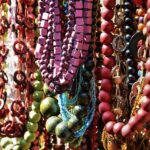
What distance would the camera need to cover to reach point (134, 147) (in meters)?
1.08

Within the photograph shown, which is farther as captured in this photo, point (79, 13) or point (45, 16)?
point (45, 16)

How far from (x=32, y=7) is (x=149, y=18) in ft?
1.65

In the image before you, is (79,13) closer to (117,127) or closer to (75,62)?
(75,62)

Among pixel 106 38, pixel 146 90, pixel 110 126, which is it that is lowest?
pixel 110 126

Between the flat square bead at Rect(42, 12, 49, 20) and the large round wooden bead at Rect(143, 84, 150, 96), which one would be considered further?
the flat square bead at Rect(42, 12, 49, 20)

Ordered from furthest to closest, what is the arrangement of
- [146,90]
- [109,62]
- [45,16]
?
[45,16]
[109,62]
[146,90]

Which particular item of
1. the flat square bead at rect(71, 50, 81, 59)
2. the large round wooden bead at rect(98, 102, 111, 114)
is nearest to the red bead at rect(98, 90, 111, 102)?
the large round wooden bead at rect(98, 102, 111, 114)

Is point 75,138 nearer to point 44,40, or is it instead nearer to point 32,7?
point 44,40

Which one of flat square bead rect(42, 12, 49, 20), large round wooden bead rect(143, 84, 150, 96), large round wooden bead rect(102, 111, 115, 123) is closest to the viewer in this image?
large round wooden bead rect(143, 84, 150, 96)

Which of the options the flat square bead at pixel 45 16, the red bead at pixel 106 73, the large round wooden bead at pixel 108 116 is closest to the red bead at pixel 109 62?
the red bead at pixel 106 73

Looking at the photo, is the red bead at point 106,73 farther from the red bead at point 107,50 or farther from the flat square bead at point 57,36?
the flat square bead at point 57,36

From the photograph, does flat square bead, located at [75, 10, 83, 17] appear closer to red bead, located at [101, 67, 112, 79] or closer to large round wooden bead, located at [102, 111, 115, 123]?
red bead, located at [101, 67, 112, 79]

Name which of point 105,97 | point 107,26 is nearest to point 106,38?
point 107,26

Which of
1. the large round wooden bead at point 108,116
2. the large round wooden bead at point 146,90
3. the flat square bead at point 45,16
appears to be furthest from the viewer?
the flat square bead at point 45,16
